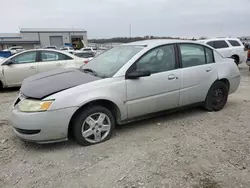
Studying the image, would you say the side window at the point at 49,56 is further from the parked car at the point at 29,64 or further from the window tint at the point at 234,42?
the window tint at the point at 234,42

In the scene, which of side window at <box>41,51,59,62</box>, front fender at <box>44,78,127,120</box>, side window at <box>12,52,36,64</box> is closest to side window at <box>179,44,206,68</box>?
front fender at <box>44,78,127,120</box>

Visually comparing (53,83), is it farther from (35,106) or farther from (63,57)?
(63,57)

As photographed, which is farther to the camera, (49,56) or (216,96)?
(49,56)

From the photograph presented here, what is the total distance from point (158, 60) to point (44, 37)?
5763 centimetres

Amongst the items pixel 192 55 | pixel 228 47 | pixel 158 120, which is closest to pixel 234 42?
pixel 228 47

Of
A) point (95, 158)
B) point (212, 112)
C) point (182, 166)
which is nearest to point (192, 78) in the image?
point (212, 112)

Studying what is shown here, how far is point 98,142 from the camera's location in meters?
3.35

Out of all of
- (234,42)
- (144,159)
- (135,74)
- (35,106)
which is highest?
(234,42)

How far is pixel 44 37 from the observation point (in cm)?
5572

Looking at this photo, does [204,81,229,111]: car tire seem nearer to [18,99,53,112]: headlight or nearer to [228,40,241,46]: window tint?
[18,99,53,112]: headlight

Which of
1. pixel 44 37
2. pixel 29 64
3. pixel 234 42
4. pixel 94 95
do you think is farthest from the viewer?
pixel 44 37

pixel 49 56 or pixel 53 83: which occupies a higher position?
pixel 49 56

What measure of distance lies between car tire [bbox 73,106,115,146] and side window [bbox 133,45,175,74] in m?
0.90

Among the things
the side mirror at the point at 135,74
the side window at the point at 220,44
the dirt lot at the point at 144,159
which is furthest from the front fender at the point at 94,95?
the side window at the point at 220,44
